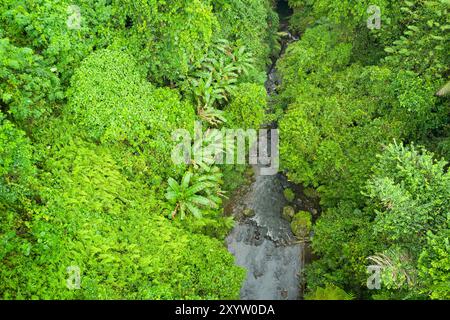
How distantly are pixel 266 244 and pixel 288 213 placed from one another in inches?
64.8

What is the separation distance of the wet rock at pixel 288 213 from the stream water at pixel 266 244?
164 mm

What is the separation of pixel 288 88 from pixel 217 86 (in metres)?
4.04

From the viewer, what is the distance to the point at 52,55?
1118 centimetres

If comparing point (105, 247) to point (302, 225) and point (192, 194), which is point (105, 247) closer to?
point (192, 194)

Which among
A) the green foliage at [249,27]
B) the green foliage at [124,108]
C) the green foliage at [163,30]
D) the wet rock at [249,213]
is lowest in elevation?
the wet rock at [249,213]

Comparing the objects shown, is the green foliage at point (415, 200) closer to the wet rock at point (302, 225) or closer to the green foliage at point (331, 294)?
the green foliage at point (331, 294)

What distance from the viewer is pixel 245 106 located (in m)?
16.1

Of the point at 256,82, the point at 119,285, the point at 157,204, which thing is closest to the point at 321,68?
the point at 256,82

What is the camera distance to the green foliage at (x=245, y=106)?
1606 centimetres

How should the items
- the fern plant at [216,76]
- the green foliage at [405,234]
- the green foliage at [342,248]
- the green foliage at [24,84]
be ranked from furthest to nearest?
the fern plant at [216,76]
the green foliage at [342,248]
the green foliage at [24,84]
the green foliage at [405,234]

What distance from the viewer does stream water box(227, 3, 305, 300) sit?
13297 millimetres

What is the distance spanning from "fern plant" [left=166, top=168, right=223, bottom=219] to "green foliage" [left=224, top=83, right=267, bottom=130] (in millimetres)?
3394

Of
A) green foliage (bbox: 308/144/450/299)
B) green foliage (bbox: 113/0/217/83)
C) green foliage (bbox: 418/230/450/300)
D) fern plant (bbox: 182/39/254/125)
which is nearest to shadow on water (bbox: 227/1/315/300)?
green foliage (bbox: 308/144/450/299)

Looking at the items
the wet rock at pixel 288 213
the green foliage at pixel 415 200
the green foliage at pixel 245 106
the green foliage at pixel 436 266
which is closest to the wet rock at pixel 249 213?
the wet rock at pixel 288 213
